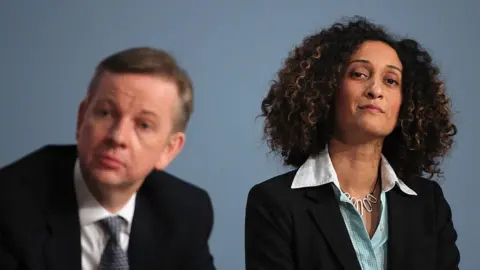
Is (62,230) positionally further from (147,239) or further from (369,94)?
(369,94)

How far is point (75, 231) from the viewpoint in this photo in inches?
34.8

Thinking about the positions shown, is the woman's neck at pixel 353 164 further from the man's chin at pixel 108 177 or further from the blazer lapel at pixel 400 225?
the man's chin at pixel 108 177

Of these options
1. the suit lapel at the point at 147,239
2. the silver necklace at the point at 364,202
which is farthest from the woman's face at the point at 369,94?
the suit lapel at the point at 147,239

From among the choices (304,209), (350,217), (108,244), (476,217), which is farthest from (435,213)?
(108,244)

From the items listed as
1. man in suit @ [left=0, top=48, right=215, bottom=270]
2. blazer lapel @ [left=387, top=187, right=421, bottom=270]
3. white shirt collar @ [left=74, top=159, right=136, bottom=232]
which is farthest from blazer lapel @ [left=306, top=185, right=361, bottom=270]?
white shirt collar @ [left=74, top=159, right=136, bottom=232]

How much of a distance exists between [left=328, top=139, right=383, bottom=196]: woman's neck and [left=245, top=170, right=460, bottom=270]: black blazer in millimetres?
57

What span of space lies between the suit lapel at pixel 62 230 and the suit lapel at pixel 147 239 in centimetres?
9

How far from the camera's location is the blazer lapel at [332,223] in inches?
48.9

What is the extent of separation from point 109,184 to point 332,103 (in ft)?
2.18

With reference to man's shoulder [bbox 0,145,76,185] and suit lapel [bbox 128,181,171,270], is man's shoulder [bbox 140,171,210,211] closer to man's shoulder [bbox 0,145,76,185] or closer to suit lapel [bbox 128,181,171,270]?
suit lapel [bbox 128,181,171,270]

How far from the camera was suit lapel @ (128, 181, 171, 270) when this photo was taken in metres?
0.94

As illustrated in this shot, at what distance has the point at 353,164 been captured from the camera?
1357mm

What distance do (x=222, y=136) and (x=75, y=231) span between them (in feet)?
2.00

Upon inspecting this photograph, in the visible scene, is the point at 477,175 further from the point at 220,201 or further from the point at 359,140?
the point at 220,201
